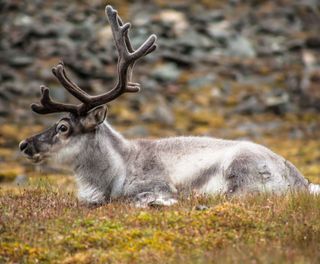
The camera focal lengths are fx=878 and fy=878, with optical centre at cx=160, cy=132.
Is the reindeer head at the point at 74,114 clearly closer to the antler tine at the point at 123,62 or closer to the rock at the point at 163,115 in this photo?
the antler tine at the point at 123,62

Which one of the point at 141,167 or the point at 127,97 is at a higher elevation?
the point at 141,167

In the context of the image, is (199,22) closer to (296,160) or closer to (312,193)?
(296,160)

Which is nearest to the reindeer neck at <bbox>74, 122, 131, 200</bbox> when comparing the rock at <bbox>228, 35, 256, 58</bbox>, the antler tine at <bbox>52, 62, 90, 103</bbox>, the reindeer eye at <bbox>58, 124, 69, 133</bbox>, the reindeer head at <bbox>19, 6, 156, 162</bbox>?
the reindeer head at <bbox>19, 6, 156, 162</bbox>

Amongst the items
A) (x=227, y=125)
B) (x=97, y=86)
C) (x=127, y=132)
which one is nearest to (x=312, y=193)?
(x=127, y=132)

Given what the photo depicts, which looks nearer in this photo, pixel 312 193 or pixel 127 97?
pixel 312 193

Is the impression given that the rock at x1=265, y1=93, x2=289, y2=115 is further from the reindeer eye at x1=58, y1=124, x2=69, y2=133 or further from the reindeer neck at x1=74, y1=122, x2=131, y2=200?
the reindeer eye at x1=58, y1=124, x2=69, y2=133

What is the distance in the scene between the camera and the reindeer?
13.5 m

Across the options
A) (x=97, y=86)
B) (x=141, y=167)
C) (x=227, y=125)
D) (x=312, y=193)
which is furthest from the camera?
(x=97, y=86)

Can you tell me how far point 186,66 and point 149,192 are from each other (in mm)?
34980

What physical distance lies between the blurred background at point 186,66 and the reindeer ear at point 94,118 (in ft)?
71.1

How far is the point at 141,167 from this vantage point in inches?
551

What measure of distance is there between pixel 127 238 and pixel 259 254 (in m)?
1.84

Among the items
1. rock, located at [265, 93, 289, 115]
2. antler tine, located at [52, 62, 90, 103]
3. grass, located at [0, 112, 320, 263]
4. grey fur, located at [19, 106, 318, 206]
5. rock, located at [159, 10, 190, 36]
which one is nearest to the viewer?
grass, located at [0, 112, 320, 263]

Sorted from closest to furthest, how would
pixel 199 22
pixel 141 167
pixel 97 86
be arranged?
pixel 141 167 < pixel 97 86 < pixel 199 22
